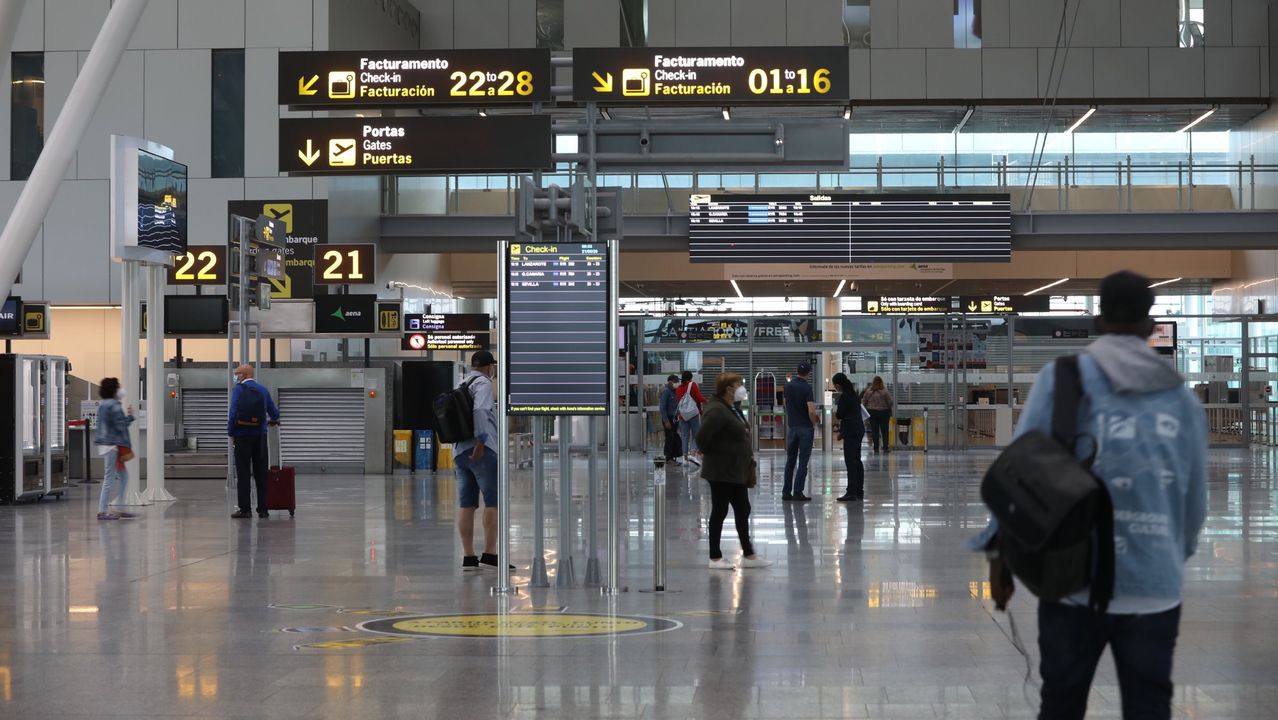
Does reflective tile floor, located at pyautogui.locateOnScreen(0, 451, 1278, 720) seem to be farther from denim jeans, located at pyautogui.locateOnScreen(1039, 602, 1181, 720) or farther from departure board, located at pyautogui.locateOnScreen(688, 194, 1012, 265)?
departure board, located at pyautogui.locateOnScreen(688, 194, 1012, 265)

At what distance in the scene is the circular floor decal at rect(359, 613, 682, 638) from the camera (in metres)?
8.59

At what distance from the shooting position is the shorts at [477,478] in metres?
11.4

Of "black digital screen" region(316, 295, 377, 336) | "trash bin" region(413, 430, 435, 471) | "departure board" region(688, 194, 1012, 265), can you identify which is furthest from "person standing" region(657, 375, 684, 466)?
"black digital screen" region(316, 295, 377, 336)

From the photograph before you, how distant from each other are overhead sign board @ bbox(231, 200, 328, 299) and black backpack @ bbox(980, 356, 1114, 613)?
25.3m

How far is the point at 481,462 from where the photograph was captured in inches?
448

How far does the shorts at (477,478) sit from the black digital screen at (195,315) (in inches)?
559

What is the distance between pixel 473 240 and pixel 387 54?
53.9 feet

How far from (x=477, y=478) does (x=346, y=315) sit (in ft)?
48.8

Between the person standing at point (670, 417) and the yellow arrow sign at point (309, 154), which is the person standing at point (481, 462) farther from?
the person standing at point (670, 417)

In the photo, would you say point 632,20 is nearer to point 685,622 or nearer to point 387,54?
point 387,54

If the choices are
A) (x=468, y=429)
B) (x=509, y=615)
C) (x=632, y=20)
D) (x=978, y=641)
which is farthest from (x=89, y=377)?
(x=978, y=641)

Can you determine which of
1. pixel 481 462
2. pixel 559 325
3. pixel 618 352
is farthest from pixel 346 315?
pixel 559 325

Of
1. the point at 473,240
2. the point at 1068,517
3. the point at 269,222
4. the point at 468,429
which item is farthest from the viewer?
the point at 473,240

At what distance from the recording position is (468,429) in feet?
36.8
